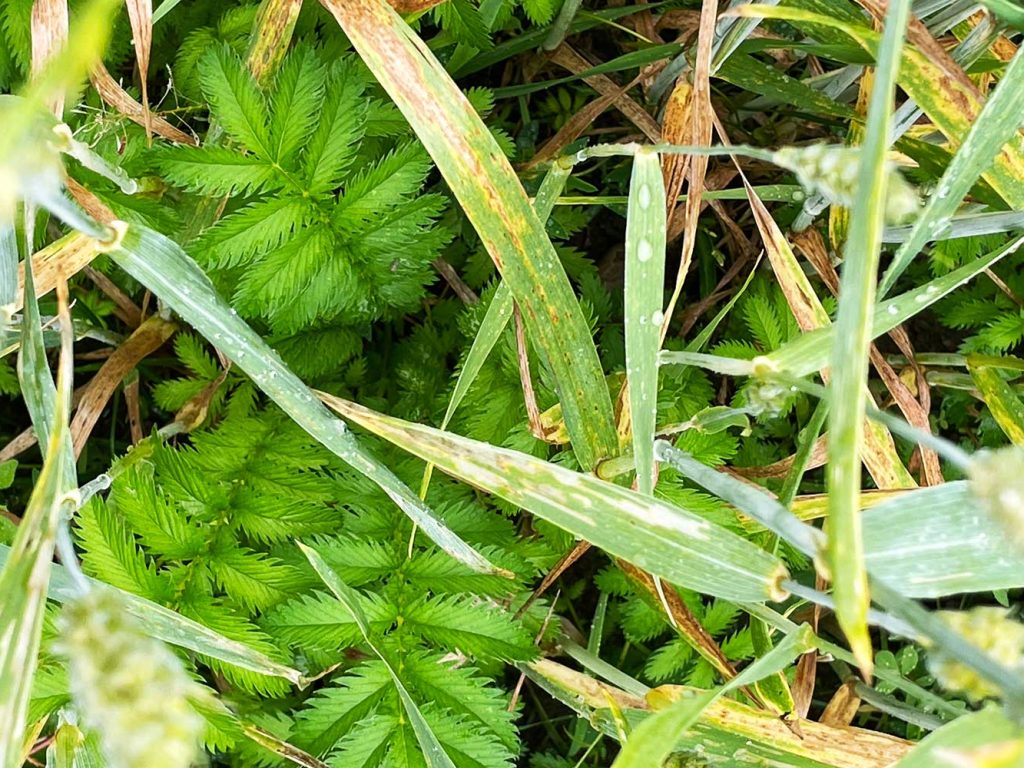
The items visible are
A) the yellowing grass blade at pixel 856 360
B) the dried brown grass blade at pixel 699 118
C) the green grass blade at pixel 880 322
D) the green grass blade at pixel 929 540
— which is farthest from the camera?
the dried brown grass blade at pixel 699 118

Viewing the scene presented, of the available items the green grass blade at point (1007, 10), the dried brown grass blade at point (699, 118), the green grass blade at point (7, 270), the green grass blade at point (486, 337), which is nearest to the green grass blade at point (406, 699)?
the green grass blade at point (486, 337)

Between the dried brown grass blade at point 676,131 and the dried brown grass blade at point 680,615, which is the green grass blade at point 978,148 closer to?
the dried brown grass blade at point 676,131

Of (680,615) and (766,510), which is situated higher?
(766,510)

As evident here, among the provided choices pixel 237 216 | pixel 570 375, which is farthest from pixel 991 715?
pixel 237 216

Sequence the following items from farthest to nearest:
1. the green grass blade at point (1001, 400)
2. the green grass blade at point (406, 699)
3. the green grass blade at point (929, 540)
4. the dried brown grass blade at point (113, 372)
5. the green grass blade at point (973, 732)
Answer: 1. the dried brown grass blade at point (113, 372)
2. the green grass blade at point (1001, 400)
3. the green grass blade at point (406, 699)
4. the green grass blade at point (929, 540)
5. the green grass blade at point (973, 732)

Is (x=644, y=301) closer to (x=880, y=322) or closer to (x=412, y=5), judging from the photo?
(x=880, y=322)

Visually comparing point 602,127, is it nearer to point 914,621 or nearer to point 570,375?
point 570,375

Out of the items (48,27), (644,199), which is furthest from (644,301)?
(48,27)

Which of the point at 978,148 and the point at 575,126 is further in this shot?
the point at 575,126
